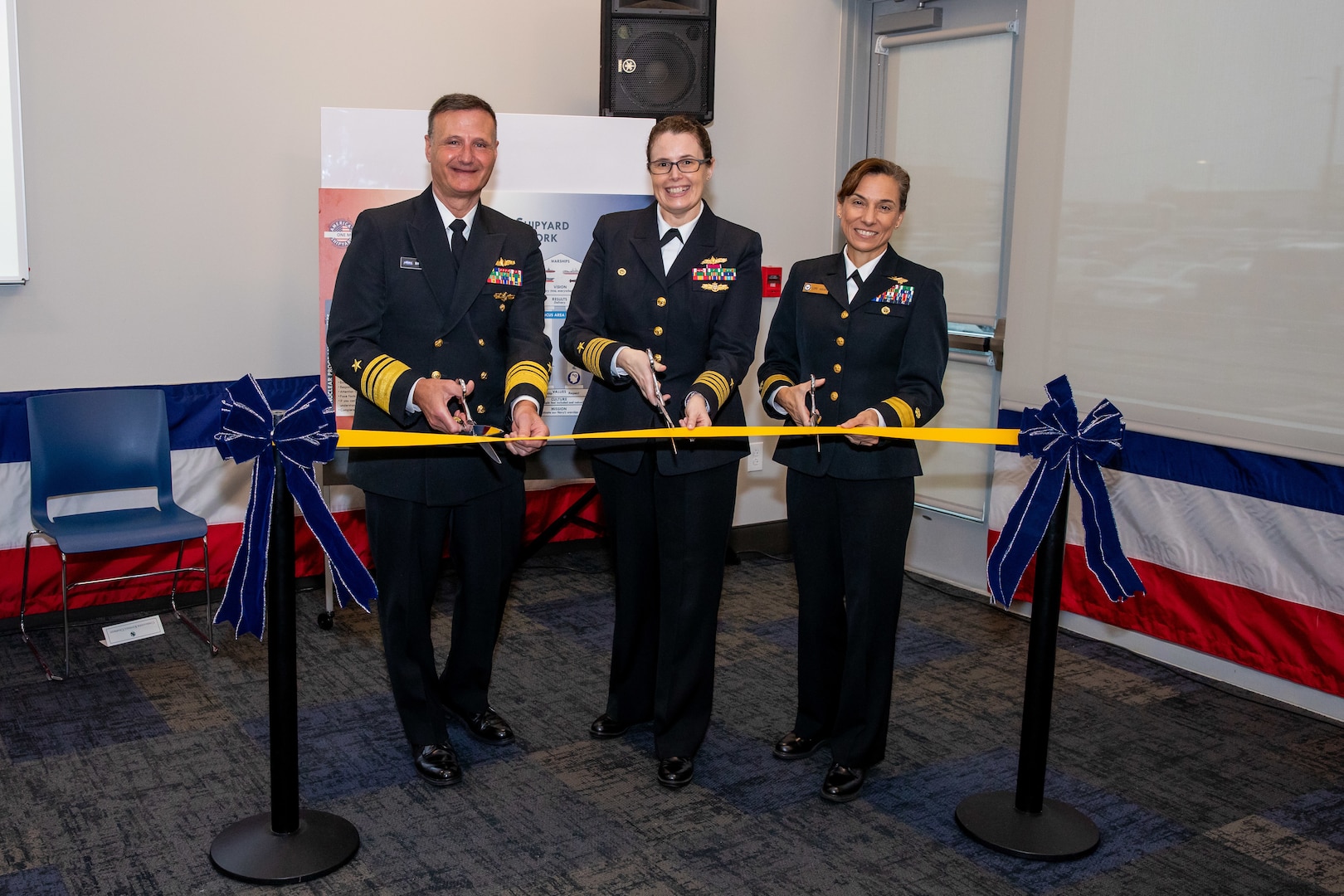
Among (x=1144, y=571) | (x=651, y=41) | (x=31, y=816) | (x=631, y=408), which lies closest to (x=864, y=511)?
(x=631, y=408)

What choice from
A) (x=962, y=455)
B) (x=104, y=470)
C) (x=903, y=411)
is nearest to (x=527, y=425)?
(x=903, y=411)

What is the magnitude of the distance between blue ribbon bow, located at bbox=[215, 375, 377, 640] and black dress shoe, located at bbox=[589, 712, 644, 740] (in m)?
1.08

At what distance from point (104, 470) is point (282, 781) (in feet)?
7.02

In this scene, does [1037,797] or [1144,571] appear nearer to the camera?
[1037,797]

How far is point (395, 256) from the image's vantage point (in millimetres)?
3090

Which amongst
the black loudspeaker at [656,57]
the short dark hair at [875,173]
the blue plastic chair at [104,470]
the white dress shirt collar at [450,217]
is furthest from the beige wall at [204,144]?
the short dark hair at [875,173]

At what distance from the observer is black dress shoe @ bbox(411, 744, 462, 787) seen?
3.23 m

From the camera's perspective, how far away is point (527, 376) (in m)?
3.13

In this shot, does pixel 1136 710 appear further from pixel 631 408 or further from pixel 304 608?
pixel 304 608

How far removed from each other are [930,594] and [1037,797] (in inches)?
90.4

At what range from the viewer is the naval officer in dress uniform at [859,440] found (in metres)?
3.12

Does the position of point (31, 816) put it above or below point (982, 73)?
below

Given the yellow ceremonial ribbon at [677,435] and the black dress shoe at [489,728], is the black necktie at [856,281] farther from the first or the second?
the black dress shoe at [489,728]

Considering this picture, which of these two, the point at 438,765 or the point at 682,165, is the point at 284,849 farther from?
the point at 682,165
